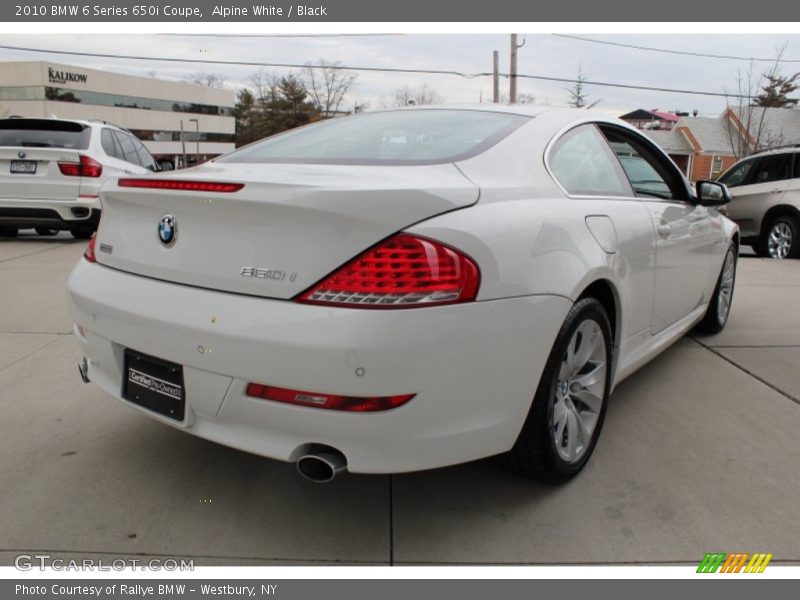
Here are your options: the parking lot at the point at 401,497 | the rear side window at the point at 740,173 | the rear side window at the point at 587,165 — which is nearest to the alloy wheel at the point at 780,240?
the rear side window at the point at 740,173

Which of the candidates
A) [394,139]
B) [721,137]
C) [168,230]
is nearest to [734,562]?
[394,139]

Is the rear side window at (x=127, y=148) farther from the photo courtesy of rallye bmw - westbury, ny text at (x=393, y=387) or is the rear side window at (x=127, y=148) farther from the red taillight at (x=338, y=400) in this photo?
the red taillight at (x=338, y=400)

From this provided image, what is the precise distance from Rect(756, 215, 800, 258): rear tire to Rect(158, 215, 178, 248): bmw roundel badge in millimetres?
9820

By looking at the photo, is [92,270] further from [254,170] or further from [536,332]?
[536,332]

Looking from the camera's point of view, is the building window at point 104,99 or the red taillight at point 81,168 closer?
the red taillight at point 81,168

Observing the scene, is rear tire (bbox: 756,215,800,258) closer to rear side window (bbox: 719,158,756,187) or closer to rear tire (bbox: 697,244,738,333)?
rear side window (bbox: 719,158,756,187)

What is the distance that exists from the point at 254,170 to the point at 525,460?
4.66ft

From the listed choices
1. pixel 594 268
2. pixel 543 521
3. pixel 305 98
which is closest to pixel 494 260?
pixel 594 268

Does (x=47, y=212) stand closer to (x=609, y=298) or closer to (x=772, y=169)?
(x=609, y=298)

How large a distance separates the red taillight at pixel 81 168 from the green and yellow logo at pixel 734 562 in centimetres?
800

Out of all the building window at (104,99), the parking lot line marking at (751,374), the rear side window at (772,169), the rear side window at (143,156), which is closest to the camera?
the parking lot line marking at (751,374)

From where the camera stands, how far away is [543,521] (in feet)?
7.29

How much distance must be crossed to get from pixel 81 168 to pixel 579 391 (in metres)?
7.40

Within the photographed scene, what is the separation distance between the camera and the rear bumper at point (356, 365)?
1740 mm
